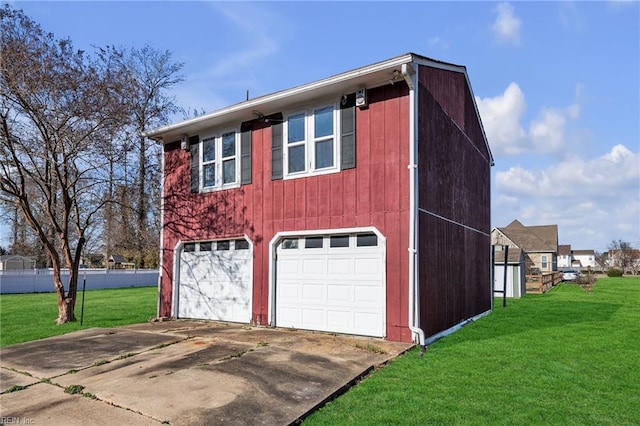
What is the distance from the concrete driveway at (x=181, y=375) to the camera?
13.8 ft

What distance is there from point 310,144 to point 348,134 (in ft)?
3.03

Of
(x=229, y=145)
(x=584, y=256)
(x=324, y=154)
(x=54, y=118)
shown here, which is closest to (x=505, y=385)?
(x=324, y=154)

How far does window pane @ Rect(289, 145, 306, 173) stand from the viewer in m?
8.88

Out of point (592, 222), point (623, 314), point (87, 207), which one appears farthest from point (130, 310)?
point (592, 222)

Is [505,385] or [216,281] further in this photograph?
[216,281]

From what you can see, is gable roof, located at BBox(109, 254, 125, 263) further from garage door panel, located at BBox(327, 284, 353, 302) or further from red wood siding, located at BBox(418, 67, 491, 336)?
garage door panel, located at BBox(327, 284, 353, 302)

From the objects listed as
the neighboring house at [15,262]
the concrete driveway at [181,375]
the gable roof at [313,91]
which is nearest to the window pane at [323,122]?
the gable roof at [313,91]

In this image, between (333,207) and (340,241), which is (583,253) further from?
(333,207)

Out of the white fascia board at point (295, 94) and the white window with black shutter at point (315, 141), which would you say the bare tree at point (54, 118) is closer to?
the white fascia board at point (295, 94)

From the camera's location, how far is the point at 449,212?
9438 millimetres

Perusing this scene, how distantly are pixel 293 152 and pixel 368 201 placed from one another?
2.20 m

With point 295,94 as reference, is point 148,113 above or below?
above

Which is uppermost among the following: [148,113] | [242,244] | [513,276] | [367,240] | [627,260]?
[148,113]

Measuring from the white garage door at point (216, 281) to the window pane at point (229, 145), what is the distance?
2188 millimetres
